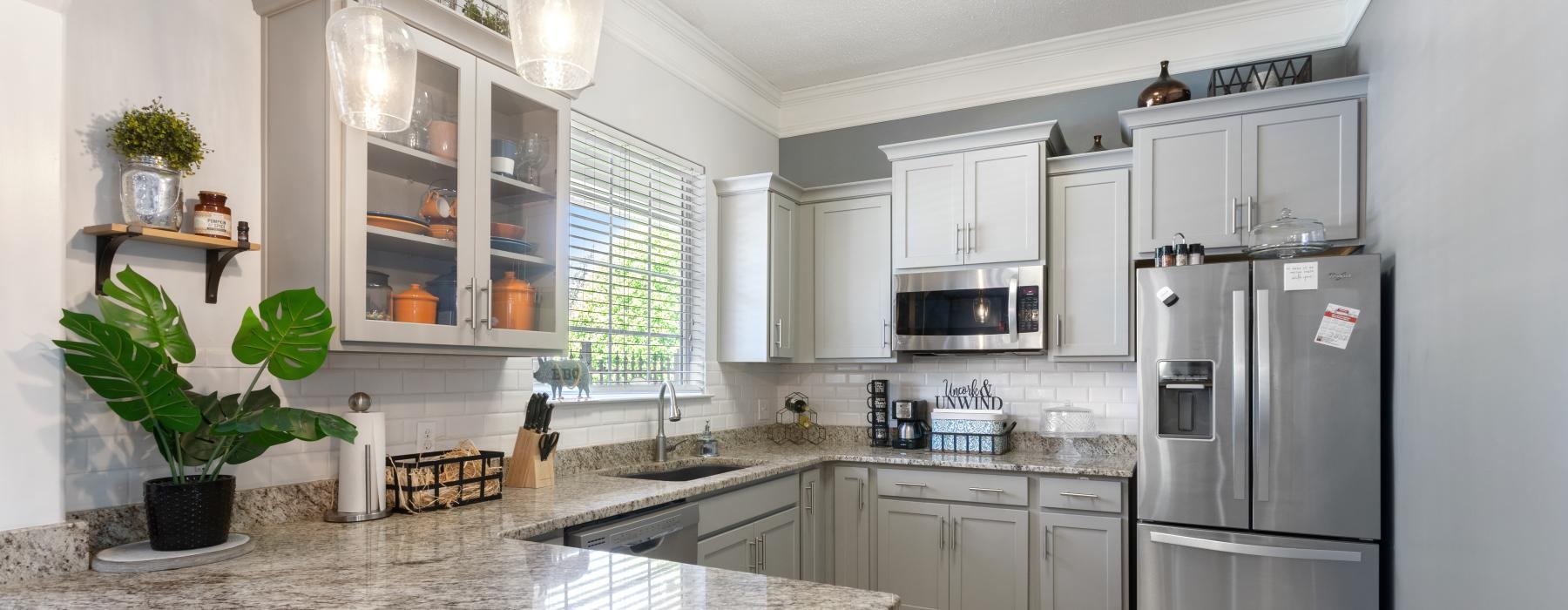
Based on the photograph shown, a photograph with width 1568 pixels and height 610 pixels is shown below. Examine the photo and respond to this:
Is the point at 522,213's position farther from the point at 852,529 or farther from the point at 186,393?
the point at 852,529

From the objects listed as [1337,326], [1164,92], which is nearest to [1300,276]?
[1337,326]

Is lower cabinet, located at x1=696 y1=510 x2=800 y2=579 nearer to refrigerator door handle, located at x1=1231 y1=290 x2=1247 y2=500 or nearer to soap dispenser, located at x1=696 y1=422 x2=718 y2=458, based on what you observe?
soap dispenser, located at x1=696 y1=422 x2=718 y2=458

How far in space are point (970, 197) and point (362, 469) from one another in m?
2.83

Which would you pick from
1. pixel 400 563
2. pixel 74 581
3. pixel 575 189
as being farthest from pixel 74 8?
pixel 575 189

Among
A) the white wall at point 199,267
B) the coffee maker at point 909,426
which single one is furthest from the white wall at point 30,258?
the coffee maker at point 909,426

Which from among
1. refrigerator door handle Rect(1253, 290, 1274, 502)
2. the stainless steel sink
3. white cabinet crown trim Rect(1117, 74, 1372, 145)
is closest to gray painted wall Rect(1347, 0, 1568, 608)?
white cabinet crown trim Rect(1117, 74, 1372, 145)

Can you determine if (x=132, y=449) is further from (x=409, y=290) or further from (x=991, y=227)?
(x=991, y=227)

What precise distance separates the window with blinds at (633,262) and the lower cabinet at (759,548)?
800 mm

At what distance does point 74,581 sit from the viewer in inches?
62.6

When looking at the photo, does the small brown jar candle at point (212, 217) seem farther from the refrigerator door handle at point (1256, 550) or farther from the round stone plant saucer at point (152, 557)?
the refrigerator door handle at point (1256, 550)

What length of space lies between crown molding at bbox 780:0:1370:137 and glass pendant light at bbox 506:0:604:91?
3.33 m

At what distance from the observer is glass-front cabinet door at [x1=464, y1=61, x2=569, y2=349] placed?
2.44 meters

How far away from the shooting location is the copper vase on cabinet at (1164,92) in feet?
11.8

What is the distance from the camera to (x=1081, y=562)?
3439 mm
